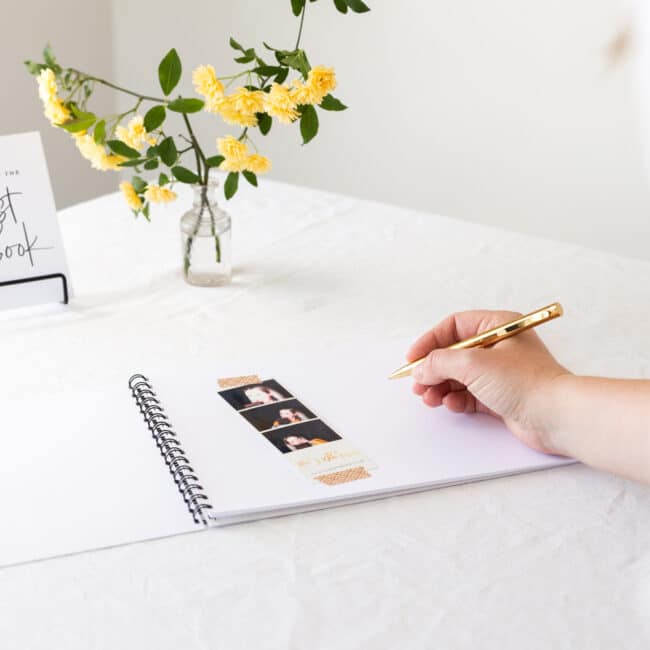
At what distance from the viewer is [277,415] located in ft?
3.15

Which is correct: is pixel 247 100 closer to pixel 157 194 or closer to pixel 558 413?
pixel 157 194

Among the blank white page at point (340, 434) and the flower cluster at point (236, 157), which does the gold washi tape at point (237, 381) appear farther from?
the flower cluster at point (236, 157)

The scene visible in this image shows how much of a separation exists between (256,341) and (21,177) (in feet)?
1.20

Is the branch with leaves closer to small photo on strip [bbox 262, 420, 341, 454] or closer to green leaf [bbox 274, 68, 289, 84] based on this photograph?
green leaf [bbox 274, 68, 289, 84]

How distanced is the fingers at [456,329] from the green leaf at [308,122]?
0.29 m

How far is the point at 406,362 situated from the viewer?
109 centimetres

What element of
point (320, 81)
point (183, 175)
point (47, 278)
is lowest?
point (47, 278)

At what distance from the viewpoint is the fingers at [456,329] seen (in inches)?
41.3

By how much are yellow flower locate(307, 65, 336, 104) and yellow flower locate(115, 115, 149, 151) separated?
215 mm

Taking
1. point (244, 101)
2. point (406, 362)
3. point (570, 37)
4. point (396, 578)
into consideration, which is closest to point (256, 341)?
point (406, 362)

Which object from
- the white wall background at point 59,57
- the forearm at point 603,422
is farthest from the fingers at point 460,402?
the white wall background at point 59,57

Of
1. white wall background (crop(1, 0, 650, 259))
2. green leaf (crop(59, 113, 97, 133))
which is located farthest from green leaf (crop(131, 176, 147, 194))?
white wall background (crop(1, 0, 650, 259))

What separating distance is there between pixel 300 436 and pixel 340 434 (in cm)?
4

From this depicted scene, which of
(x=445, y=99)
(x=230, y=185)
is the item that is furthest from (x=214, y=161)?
(x=445, y=99)
